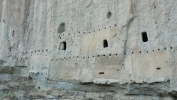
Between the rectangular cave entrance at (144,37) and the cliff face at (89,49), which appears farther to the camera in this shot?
the rectangular cave entrance at (144,37)

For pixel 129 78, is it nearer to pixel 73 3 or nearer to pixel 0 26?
pixel 73 3

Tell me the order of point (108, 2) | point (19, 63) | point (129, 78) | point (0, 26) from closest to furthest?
point (129, 78) < point (108, 2) < point (19, 63) < point (0, 26)

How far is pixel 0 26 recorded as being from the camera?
11.5 metres

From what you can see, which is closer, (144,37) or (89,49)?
(144,37)

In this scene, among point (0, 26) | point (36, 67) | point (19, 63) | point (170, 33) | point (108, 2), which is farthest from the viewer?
point (0, 26)

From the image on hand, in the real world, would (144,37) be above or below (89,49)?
above

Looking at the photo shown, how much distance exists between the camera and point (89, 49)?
7.75 metres

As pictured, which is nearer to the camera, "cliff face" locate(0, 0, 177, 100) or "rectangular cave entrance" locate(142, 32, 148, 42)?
"cliff face" locate(0, 0, 177, 100)

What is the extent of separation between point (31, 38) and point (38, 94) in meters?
2.55

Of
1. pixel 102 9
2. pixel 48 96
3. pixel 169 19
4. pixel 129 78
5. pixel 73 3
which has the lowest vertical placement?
pixel 48 96

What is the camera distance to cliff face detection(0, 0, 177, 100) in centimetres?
629

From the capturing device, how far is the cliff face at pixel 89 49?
247 inches

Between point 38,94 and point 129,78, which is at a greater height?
point 129,78

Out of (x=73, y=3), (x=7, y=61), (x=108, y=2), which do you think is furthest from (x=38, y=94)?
(x=108, y=2)
